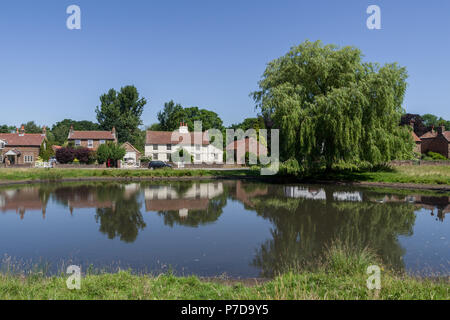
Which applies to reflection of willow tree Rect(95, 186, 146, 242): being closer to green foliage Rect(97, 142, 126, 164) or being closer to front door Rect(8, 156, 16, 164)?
green foliage Rect(97, 142, 126, 164)

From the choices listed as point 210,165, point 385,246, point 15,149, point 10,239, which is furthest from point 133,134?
point 385,246

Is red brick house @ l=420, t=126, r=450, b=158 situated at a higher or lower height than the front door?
higher

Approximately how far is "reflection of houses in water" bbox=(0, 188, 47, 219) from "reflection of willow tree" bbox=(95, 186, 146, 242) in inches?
141

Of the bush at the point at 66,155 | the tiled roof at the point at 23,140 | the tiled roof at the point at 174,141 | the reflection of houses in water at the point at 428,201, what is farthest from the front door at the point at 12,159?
the reflection of houses in water at the point at 428,201

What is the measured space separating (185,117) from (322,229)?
230 feet

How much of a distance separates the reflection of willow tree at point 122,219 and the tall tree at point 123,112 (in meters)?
58.9

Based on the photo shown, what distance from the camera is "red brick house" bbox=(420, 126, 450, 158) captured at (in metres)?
65.9

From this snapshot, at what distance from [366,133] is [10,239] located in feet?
88.8

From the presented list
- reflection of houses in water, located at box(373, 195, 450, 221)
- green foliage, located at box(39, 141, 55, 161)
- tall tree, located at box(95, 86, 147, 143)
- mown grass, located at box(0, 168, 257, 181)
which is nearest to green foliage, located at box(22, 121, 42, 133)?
tall tree, located at box(95, 86, 147, 143)

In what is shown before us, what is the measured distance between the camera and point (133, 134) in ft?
266

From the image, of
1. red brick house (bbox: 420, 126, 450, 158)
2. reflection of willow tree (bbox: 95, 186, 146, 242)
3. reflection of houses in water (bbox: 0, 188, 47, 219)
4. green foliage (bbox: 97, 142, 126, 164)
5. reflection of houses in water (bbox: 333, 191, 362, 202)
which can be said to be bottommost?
reflection of willow tree (bbox: 95, 186, 146, 242)

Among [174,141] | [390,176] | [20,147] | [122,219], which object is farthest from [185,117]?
[122,219]
